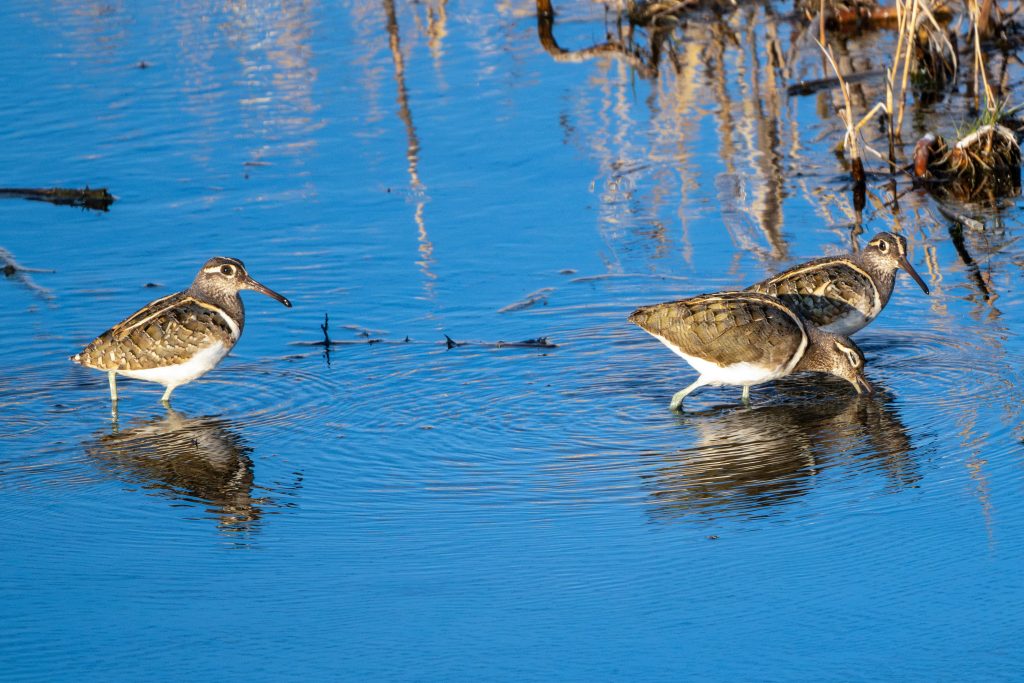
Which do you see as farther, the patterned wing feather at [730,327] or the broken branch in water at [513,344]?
the broken branch in water at [513,344]

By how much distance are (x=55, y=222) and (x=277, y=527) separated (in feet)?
22.0

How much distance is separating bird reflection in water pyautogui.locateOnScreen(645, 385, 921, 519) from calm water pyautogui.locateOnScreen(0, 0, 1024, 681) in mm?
32

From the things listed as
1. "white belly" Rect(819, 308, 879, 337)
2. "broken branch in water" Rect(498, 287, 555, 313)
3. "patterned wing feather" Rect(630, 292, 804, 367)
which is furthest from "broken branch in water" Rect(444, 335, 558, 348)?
"white belly" Rect(819, 308, 879, 337)

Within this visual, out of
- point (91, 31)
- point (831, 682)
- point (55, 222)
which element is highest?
point (91, 31)

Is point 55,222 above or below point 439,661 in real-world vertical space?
above

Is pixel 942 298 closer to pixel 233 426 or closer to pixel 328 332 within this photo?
pixel 328 332

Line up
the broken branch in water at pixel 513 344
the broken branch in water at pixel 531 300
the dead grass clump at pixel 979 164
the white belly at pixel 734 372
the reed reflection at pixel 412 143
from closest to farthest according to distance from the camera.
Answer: the white belly at pixel 734 372
the broken branch in water at pixel 513 344
the broken branch in water at pixel 531 300
the reed reflection at pixel 412 143
the dead grass clump at pixel 979 164

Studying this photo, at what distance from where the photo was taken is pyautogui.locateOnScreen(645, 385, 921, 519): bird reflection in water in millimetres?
8000

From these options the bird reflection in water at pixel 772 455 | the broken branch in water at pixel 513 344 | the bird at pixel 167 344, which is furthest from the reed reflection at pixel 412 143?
the bird reflection in water at pixel 772 455

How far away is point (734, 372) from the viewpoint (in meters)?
9.38

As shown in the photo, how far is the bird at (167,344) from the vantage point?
9.73m

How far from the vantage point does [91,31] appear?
65.3 feet

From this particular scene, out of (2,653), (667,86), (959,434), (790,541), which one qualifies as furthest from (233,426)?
(667,86)

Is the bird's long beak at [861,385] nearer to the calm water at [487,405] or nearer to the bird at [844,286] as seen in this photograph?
the calm water at [487,405]
